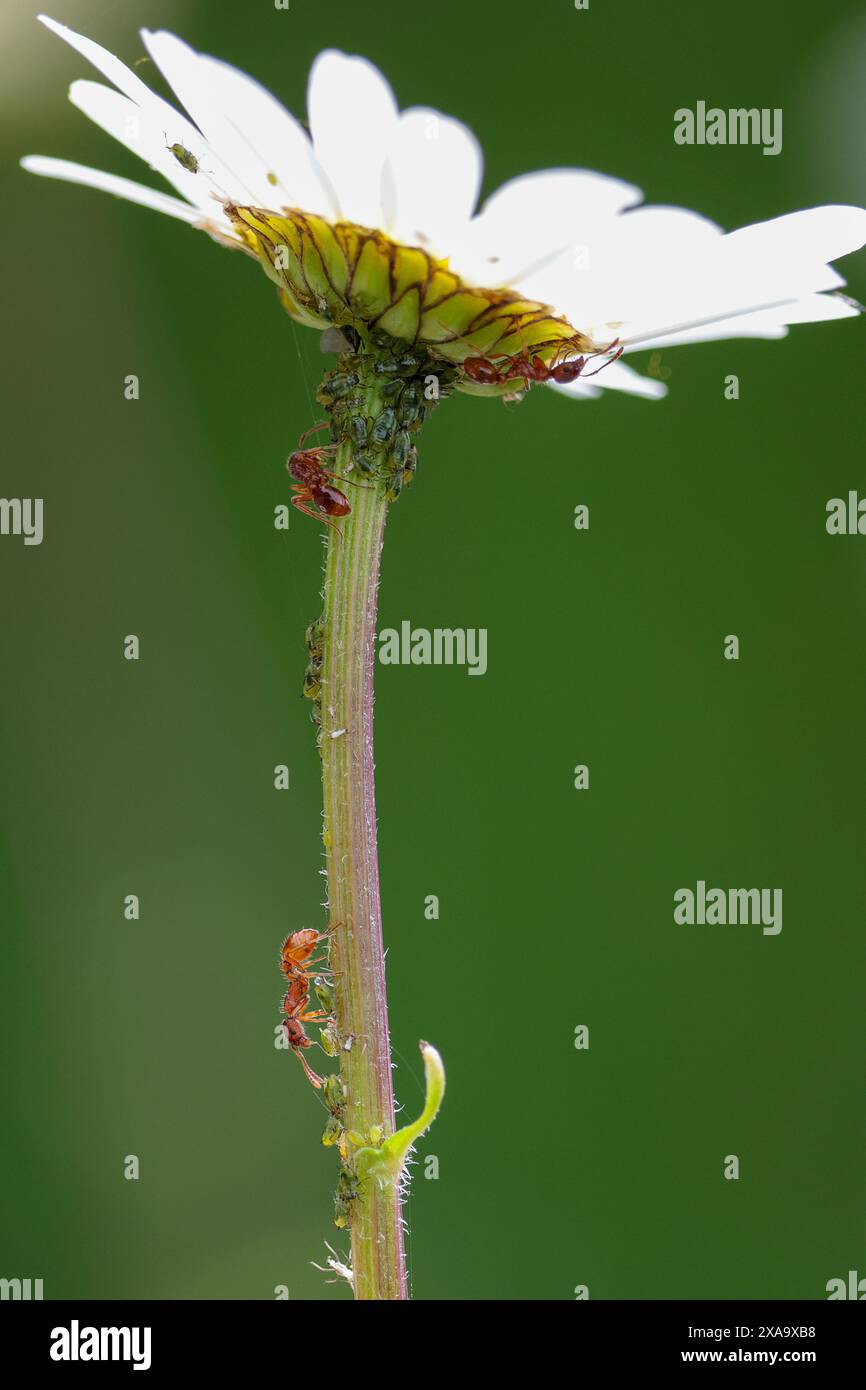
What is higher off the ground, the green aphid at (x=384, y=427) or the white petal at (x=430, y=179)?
the white petal at (x=430, y=179)

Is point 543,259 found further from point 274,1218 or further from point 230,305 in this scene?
point 274,1218

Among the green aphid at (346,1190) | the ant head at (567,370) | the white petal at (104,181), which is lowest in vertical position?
the green aphid at (346,1190)

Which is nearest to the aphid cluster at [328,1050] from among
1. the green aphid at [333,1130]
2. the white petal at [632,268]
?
the green aphid at [333,1130]

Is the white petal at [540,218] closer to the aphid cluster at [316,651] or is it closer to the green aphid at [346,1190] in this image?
the aphid cluster at [316,651]

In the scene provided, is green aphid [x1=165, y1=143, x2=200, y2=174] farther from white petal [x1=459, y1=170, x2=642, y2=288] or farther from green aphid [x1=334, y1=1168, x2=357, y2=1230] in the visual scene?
green aphid [x1=334, y1=1168, x2=357, y2=1230]

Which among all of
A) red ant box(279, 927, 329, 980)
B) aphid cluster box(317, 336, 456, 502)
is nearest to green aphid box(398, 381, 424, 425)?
aphid cluster box(317, 336, 456, 502)

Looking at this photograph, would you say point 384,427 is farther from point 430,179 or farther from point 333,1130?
point 333,1130

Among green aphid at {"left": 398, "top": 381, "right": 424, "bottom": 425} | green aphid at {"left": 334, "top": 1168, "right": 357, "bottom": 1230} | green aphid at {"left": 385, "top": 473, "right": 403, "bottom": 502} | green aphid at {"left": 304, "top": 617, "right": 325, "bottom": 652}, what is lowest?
green aphid at {"left": 334, "top": 1168, "right": 357, "bottom": 1230}

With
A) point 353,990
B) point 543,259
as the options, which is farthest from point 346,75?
point 353,990
